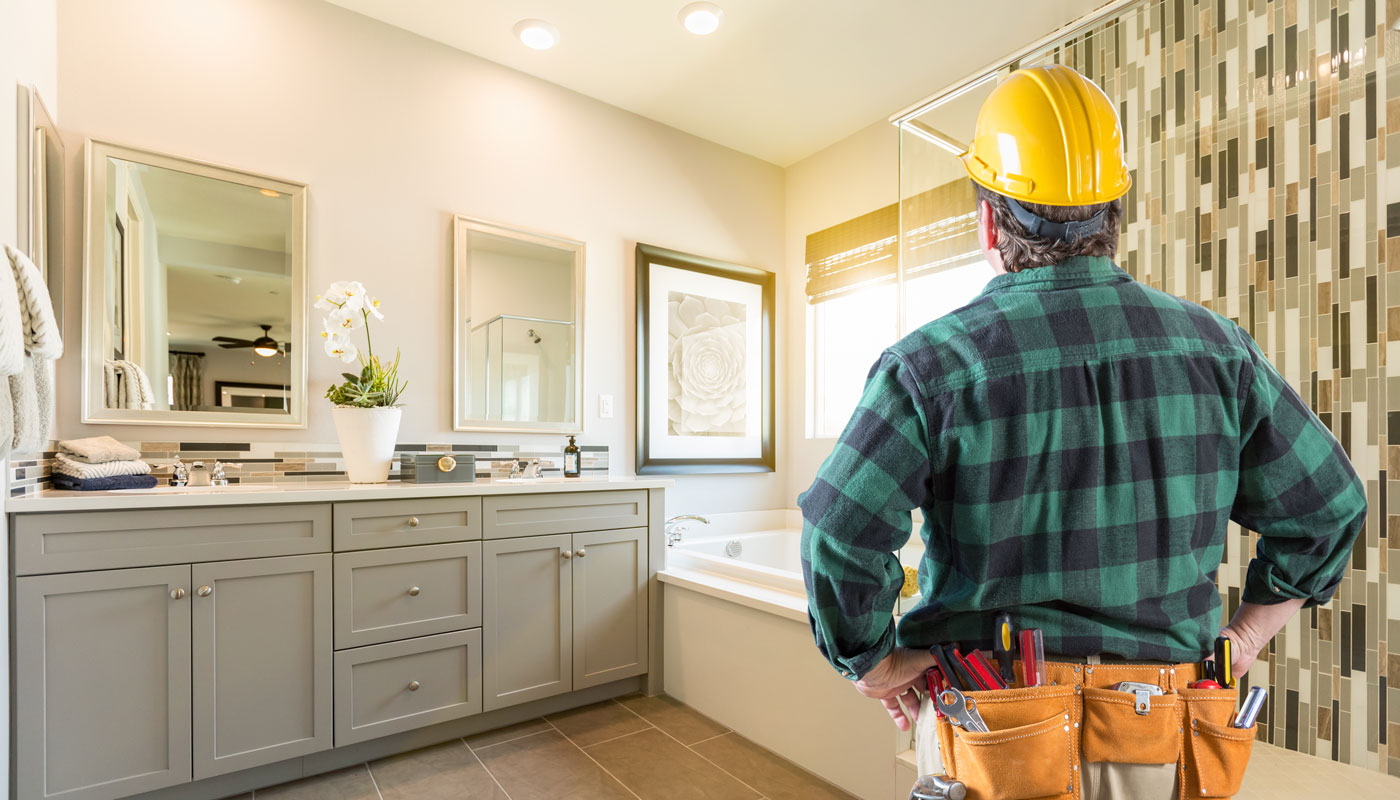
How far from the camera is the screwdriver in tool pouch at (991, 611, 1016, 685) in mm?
738

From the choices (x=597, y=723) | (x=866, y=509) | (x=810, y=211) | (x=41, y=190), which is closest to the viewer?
(x=866, y=509)

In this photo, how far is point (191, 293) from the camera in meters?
2.31

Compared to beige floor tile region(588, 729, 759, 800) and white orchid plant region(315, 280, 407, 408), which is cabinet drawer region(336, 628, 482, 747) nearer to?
beige floor tile region(588, 729, 759, 800)

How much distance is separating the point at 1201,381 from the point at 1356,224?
4.14ft

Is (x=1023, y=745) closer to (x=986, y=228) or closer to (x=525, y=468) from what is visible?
(x=986, y=228)

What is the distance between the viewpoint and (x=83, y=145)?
7.08 feet

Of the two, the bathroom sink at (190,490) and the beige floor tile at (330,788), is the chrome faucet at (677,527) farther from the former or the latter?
the bathroom sink at (190,490)

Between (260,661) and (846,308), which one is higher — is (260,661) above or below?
below

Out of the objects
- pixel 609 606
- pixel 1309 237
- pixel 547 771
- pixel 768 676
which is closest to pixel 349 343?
pixel 609 606

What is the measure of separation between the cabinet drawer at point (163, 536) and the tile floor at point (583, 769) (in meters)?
0.70

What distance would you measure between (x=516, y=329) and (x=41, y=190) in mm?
1502

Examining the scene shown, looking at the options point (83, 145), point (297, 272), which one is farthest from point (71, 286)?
point (297, 272)

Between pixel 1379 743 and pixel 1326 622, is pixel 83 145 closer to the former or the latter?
pixel 1326 622

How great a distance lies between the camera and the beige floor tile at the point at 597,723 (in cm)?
241
